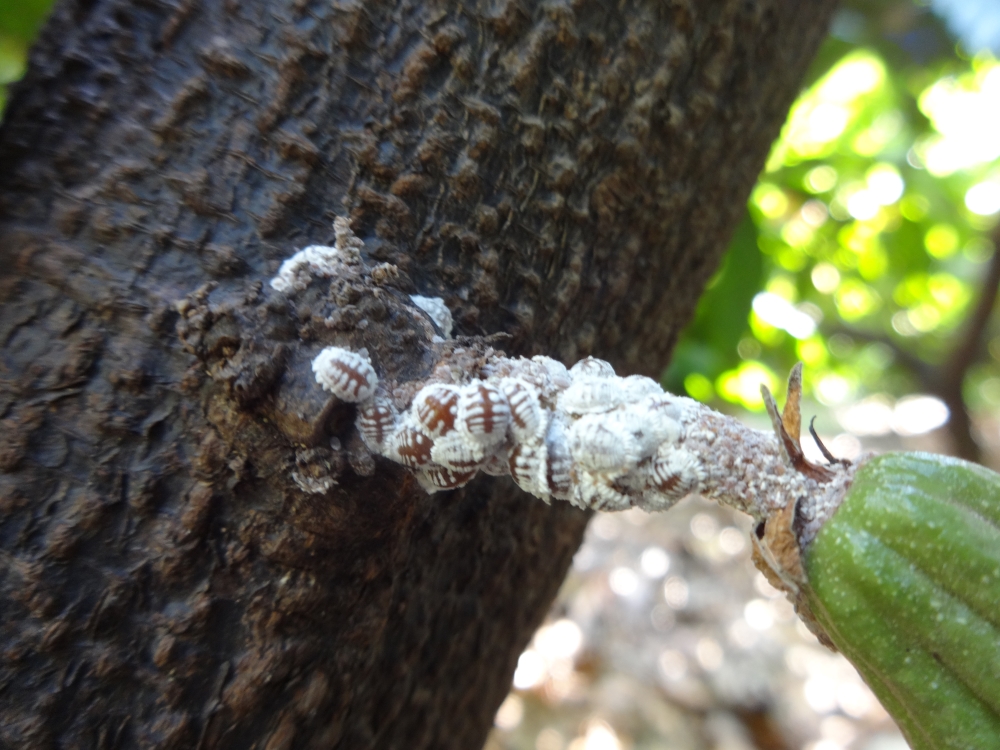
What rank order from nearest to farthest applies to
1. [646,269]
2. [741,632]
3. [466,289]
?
[466,289]
[646,269]
[741,632]

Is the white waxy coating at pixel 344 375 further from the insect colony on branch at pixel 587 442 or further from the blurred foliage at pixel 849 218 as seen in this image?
the blurred foliage at pixel 849 218

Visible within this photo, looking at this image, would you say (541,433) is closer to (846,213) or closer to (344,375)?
(344,375)

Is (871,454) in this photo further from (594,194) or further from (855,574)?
(594,194)

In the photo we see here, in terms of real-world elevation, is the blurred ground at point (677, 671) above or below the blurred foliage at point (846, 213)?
below

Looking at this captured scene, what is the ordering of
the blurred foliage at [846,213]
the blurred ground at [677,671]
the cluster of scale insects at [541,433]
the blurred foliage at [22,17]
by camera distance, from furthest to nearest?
the blurred ground at [677,671] < the blurred foliage at [846,213] < the blurred foliage at [22,17] < the cluster of scale insects at [541,433]

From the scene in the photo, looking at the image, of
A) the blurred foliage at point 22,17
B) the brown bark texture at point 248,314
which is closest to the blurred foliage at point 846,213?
the blurred foliage at point 22,17

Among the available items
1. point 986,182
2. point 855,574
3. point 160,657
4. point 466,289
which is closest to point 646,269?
point 466,289

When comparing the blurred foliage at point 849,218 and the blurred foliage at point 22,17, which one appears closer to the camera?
the blurred foliage at point 22,17
